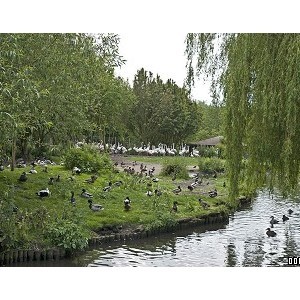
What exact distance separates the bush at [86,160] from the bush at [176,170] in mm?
2062

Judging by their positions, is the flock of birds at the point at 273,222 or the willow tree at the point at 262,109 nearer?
the willow tree at the point at 262,109

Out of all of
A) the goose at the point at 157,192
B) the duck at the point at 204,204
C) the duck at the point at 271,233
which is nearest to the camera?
the duck at the point at 271,233

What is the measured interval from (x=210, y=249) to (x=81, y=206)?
2633mm

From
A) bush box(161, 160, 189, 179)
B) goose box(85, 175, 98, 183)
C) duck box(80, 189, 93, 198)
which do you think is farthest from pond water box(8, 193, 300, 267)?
bush box(161, 160, 189, 179)

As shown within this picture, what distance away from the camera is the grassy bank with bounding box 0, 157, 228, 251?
7902 millimetres

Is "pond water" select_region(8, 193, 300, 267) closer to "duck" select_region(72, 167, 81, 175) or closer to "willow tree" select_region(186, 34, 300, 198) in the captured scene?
"willow tree" select_region(186, 34, 300, 198)

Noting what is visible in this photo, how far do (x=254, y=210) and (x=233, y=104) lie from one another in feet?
18.4

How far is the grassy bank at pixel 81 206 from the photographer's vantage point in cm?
790

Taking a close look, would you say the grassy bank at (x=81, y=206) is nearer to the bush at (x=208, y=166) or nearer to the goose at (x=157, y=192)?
the goose at (x=157, y=192)

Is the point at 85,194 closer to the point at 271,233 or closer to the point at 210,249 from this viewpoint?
the point at 210,249

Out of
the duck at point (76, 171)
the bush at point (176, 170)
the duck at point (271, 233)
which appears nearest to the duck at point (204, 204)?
the duck at point (271, 233)

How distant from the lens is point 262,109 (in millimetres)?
6230
